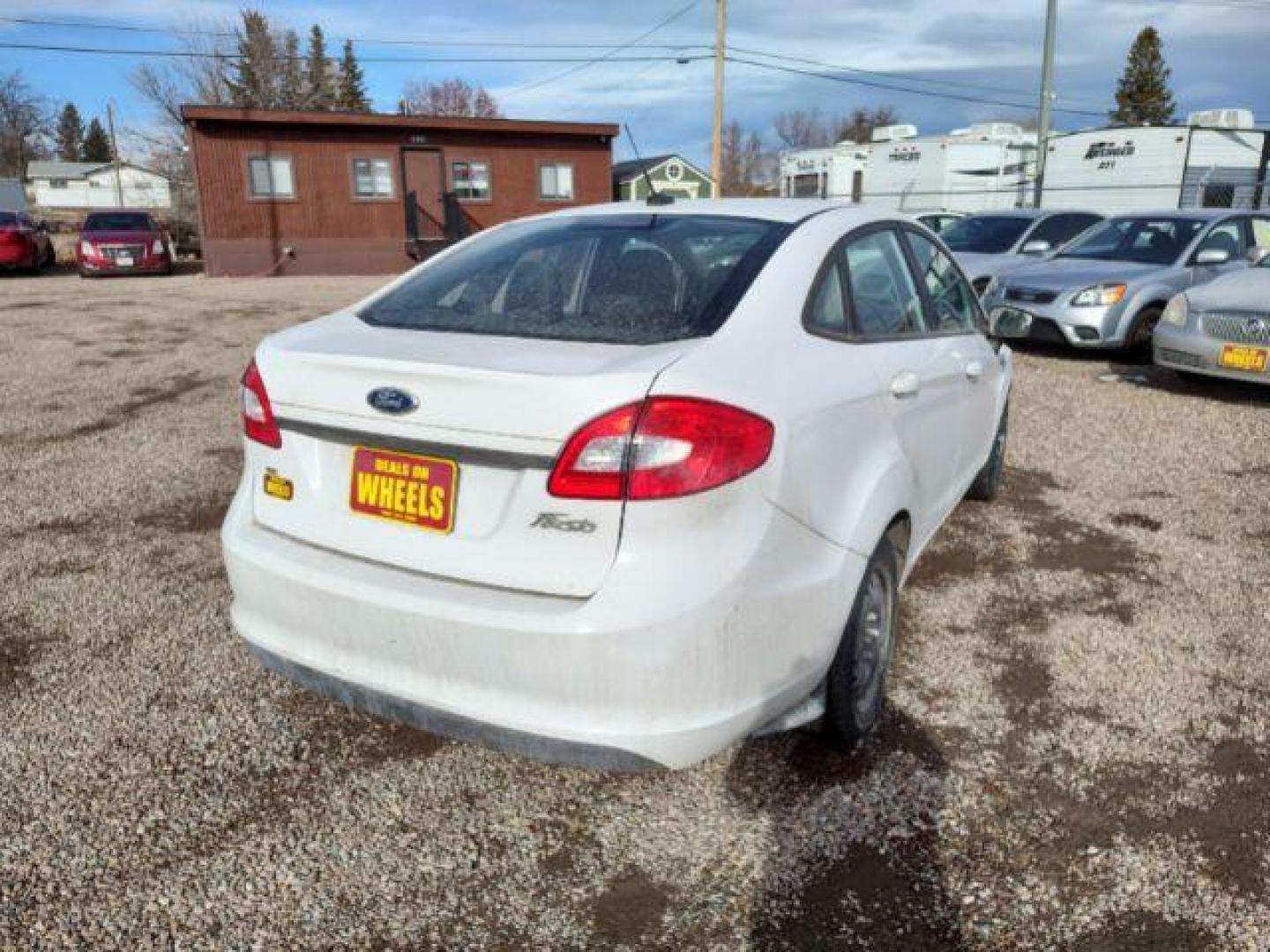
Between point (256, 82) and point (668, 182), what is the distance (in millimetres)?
23862

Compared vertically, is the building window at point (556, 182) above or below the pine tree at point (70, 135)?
below

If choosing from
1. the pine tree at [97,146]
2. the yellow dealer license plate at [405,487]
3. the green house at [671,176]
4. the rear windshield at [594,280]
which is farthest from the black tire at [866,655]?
the pine tree at [97,146]

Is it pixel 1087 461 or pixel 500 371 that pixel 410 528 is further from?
pixel 1087 461

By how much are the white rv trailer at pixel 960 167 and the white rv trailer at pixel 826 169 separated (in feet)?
6.05

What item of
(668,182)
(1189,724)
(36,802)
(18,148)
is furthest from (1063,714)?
(18,148)

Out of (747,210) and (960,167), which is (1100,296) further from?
(960,167)

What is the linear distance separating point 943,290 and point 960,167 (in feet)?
83.2

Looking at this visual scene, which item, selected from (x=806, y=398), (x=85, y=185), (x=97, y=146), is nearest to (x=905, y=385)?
(x=806, y=398)

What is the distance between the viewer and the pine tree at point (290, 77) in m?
53.2

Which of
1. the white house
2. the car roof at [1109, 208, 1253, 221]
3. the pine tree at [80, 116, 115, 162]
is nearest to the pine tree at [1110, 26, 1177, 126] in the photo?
the car roof at [1109, 208, 1253, 221]

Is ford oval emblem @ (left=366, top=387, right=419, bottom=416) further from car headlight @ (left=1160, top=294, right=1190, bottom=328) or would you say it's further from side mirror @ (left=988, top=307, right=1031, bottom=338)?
car headlight @ (left=1160, top=294, right=1190, bottom=328)

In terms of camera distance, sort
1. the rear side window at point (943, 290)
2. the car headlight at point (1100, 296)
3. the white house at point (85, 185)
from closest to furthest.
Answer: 1. the rear side window at point (943, 290)
2. the car headlight at point (1100, 296)
3. the white house at point (85, 185)

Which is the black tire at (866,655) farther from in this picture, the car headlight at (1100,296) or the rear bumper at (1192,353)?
the car headlight at (1100,296)

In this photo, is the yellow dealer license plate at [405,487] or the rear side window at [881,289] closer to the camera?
the yellow dealer license plate at [405,487]
